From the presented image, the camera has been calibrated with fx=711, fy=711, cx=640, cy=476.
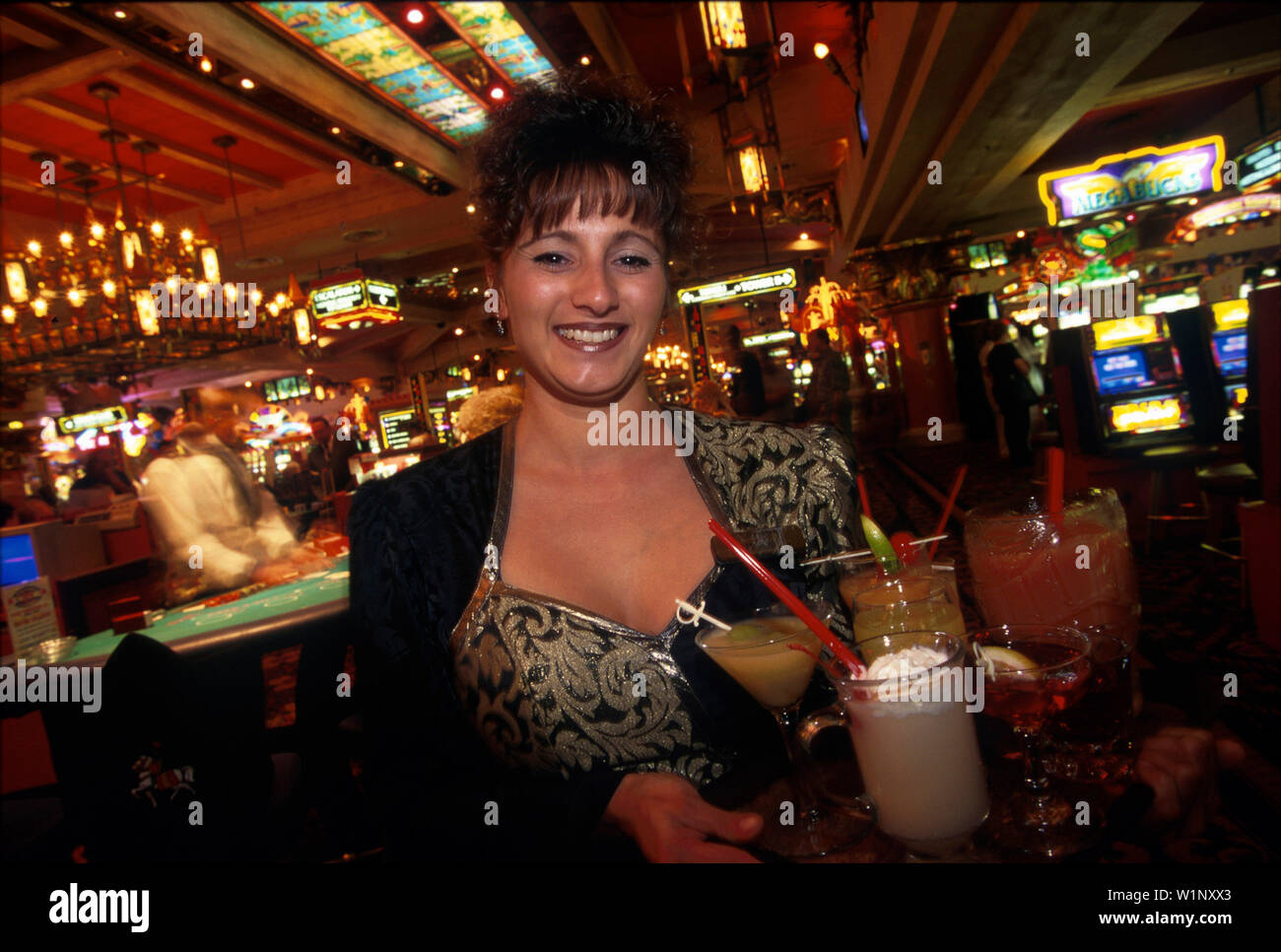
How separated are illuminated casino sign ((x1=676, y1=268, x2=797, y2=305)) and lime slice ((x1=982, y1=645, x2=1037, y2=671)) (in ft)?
23.1

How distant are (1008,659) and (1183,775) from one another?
0.56 feet

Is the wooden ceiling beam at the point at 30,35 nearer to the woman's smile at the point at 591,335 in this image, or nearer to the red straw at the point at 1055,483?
the woman's smile at the point at 591,335

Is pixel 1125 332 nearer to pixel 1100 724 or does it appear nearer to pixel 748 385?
pixel 748 385

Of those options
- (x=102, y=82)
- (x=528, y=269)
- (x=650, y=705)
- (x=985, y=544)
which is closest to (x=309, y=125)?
(x=102, y=82)

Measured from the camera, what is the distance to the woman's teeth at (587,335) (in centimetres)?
118

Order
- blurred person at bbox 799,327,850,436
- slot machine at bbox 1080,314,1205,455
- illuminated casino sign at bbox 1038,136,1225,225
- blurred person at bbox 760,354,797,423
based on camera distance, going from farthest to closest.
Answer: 1. blurred person at bbox 799,327,850,436
2. blurred person at bbox 760,354,797,423
3. illuminated casino sign at bbox 1038,136,1225,225
4. slot machine at bbox 1080,314,1205,455

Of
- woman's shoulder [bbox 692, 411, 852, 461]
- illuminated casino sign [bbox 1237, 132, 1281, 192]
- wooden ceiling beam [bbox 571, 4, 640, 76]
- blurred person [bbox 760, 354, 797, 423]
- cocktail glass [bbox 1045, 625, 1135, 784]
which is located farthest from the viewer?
blurred person [bbox 760, 354, 797, 423]

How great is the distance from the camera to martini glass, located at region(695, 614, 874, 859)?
29.3 inches

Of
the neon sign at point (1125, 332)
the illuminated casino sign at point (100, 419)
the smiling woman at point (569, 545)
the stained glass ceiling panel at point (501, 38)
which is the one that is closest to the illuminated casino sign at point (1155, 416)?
the neon sign at point (1125, 332)

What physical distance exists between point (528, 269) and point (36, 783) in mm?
4245

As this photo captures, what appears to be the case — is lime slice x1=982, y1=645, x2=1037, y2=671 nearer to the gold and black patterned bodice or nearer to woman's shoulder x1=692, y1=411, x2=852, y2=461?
the gold and black patterned bodice

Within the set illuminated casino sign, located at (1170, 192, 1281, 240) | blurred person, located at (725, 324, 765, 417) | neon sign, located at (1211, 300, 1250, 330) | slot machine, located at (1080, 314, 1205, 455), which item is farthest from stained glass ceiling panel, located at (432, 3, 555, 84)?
illuminated casino sign, located at (1170, 192, 1281, 240)
